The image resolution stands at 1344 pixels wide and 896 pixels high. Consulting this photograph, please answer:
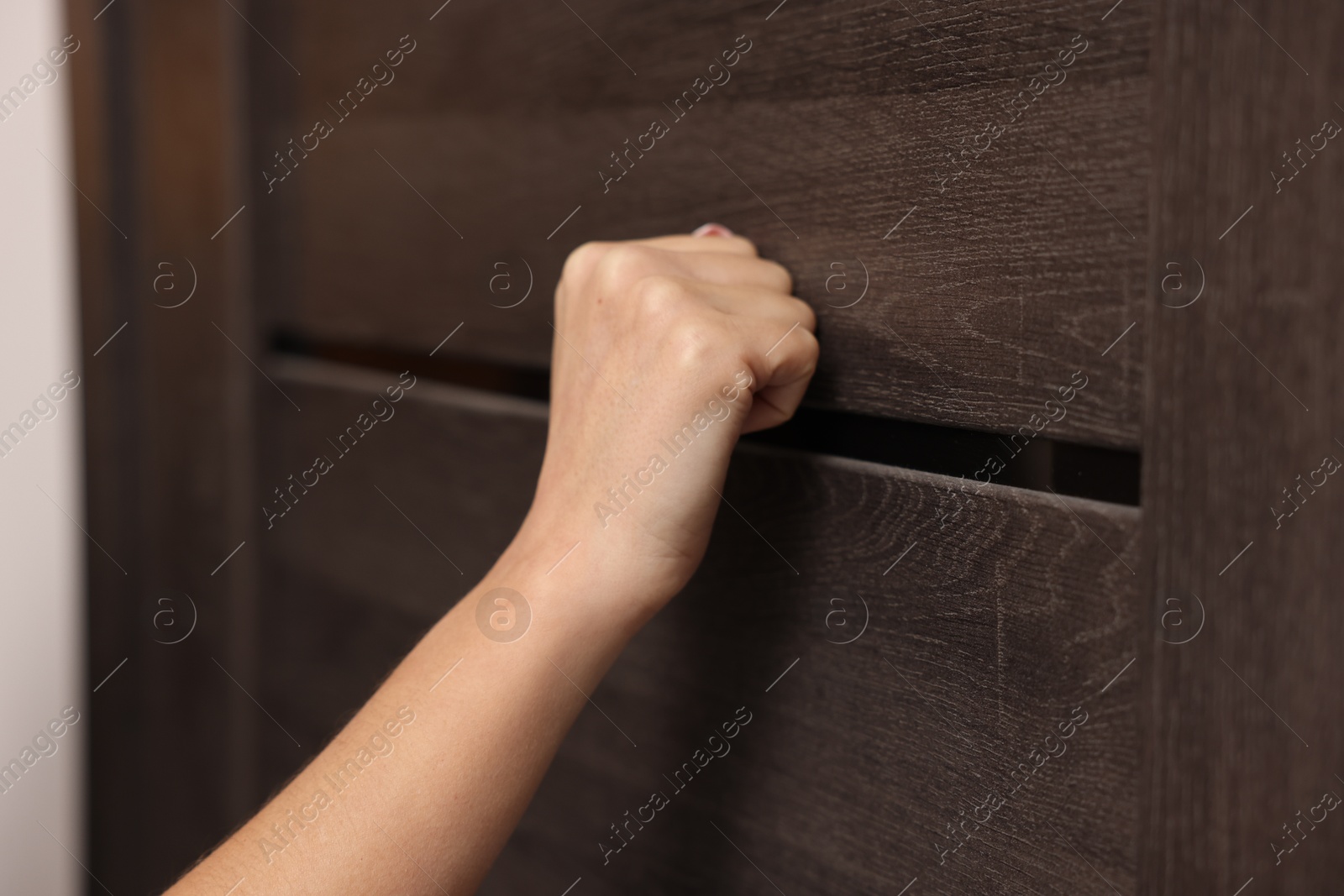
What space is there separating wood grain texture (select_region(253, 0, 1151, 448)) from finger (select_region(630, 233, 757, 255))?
0.05 ft

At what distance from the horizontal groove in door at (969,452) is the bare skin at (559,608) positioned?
3cm

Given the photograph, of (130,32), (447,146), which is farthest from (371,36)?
(130,32)

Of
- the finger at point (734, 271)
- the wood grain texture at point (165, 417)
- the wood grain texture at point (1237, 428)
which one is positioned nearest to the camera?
the wood grain texture at point (1237, 428)

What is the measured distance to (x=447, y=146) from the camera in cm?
64

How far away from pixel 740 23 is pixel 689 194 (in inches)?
3.2

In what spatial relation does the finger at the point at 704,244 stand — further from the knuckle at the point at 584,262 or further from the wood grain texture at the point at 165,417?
the wood grain texture at the point at 165,417

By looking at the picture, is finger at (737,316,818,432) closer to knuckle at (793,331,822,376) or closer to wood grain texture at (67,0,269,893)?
knuckle at (793,331,822,376)

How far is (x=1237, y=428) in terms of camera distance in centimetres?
33

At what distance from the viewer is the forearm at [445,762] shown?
38 cm

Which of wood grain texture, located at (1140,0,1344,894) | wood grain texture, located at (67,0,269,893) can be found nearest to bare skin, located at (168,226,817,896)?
wood grain texture, located at (1140,0,1344,894)

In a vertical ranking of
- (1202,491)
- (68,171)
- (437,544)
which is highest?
(68,171)

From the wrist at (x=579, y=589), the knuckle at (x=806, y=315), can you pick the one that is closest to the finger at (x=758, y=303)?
the knuckle at (x=806, y=315)

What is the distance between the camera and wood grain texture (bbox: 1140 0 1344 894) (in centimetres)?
32

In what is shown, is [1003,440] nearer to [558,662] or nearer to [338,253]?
[558,662]
